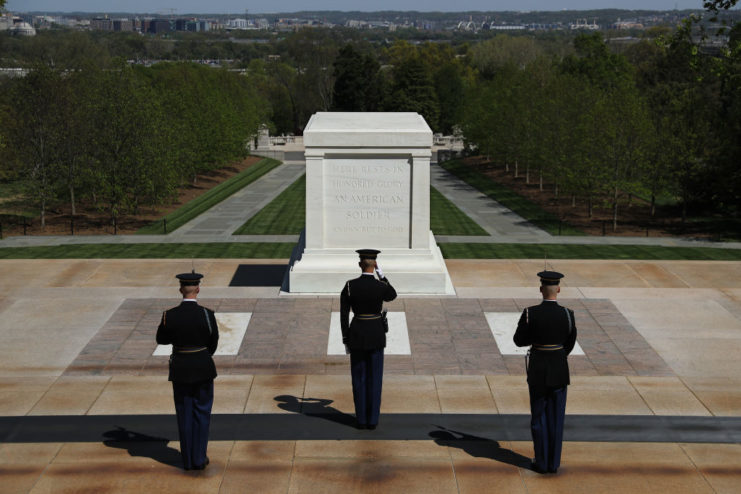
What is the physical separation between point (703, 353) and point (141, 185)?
1103 inches

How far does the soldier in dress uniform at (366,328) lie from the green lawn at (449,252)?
16.2m

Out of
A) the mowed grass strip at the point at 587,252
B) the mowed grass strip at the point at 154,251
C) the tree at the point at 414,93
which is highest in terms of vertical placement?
the tree at the point at 414,93

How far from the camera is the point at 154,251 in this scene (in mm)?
29422

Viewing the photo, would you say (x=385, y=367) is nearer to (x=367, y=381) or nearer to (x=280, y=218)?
(x=367, y=381)

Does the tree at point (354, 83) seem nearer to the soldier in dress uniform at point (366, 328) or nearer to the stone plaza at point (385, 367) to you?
the stone plaza at point (385, 367)

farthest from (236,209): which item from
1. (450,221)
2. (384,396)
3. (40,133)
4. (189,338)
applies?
(189,338)

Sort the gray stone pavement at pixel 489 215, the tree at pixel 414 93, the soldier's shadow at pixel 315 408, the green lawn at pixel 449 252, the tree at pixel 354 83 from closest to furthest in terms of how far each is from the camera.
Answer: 1. the soldier's shadow at pixel 315 408
2. the green lawn at pixel 449 252
3. the gray stone pavement at pixel 489 215
4. the tree at pixel 414 93
5. the tree at pixel 354 83

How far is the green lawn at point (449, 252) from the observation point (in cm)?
2733

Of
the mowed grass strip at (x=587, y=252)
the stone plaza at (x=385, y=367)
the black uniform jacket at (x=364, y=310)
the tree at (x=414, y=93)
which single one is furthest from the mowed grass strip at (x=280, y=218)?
the tree at (x=414, y=93)

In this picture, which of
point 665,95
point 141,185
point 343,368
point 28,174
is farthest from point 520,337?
point 665,95

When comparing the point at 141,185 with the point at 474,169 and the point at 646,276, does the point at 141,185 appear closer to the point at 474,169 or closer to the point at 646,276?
the point at 646,276

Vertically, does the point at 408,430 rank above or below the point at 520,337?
below

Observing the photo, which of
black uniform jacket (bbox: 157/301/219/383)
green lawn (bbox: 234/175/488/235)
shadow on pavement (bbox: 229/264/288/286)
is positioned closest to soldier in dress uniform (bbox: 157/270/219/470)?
black uniform jacket (bbox: 157/301/219/383)

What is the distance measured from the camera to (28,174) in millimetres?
38250
